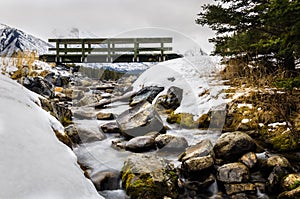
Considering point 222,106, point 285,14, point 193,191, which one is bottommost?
point 193,191

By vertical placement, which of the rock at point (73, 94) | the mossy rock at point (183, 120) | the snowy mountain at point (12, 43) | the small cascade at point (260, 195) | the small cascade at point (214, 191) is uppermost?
the snowy mountain at point (12, 43)

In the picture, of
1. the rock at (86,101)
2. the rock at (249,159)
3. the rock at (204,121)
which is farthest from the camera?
the rock at (86,101)

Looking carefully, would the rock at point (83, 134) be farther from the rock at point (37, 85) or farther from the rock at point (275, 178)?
the rock at point (275, 178)

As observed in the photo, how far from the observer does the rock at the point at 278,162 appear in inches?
152

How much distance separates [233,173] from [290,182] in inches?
29.6

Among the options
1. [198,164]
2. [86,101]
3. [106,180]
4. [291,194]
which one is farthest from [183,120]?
[86,101]

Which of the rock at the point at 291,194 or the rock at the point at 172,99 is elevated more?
the rock at the point at 172,99

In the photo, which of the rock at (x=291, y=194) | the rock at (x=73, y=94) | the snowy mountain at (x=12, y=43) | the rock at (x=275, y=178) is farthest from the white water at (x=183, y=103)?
the snowy mountain at (x=12, y=43)

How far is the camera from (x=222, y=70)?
8156mm

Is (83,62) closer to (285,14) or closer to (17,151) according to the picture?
(285,14)

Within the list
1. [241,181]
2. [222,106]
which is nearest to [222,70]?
[222,106]

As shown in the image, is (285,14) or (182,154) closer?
(285,14)

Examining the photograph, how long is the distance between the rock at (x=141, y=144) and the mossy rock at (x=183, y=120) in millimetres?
1281

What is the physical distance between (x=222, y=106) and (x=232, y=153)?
182 centimetres
